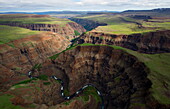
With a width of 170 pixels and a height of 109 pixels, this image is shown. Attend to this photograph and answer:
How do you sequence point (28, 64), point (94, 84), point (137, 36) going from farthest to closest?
1. point (137, 36)
2. point (28, 64)
3. point (94, 84)

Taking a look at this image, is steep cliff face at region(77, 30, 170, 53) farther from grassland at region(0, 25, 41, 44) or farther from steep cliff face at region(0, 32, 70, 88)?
grassland at region(0, 25, 41, 44)

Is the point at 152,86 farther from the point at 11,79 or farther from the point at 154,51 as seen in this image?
the point at 11,79

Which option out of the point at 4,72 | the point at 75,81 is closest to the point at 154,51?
the point at 75,81

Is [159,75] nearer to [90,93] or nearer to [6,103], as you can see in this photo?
[90,93]

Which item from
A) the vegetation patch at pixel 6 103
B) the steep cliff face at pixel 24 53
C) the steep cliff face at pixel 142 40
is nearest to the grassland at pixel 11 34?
the steep cliff face at pixel 24 53

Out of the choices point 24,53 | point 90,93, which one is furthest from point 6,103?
point 24,53

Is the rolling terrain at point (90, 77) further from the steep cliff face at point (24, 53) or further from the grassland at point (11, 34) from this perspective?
the grassland at point (11, 34)
